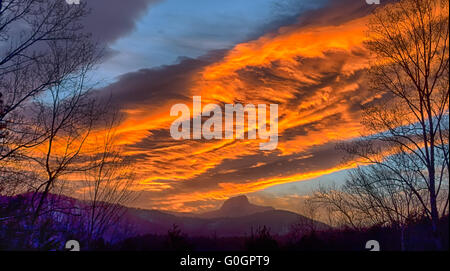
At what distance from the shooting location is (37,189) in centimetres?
970

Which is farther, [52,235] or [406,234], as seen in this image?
[406,234]

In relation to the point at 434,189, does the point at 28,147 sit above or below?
above

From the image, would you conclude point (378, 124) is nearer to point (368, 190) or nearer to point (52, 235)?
point (368, 190)

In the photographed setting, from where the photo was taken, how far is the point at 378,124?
11.0 metres

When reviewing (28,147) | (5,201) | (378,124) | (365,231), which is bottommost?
(365,231)

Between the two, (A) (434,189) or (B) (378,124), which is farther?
(B) (378,124)
